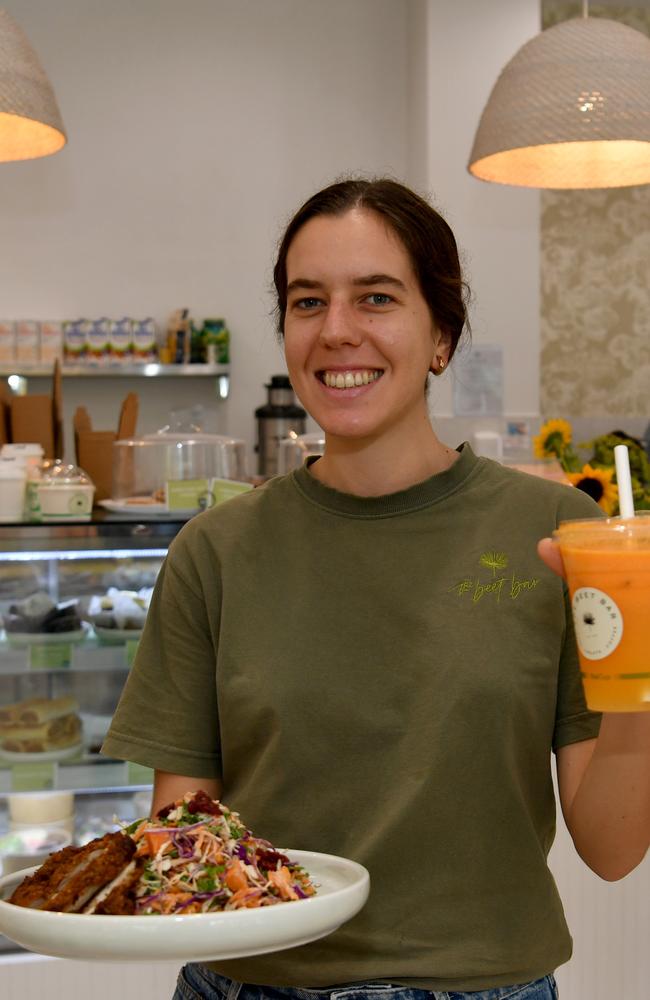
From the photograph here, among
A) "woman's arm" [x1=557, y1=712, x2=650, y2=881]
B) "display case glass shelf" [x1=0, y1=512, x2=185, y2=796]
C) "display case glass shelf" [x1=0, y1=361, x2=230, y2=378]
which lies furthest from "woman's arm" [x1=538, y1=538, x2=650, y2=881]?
"display case glass shelf" [x1=0, y1=361, x2=230, y2=378]

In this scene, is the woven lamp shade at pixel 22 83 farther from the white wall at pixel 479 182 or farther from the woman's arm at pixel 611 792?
the white wall at pixel 479 182

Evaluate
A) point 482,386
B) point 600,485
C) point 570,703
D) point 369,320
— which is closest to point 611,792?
point 570,703

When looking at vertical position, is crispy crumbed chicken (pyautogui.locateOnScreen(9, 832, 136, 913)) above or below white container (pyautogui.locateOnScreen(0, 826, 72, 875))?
above

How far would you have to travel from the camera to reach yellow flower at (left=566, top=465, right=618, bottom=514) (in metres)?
3.07

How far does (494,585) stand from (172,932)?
590 millimetres

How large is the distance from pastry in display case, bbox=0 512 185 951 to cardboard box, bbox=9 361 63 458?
0.62 metres

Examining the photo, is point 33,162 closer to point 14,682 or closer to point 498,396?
point 498,396

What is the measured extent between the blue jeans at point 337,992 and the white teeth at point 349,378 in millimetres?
691

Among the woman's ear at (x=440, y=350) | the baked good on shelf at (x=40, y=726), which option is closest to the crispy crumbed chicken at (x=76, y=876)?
the woman's ear at (x=440, y=350)

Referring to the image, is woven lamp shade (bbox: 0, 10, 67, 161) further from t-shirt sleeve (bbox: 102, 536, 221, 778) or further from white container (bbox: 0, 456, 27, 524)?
t-shirt sleeve (bbox: 102, 536, 221, 778)

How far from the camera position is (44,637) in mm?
3234

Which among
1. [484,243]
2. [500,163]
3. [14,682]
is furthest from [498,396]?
[14,682]

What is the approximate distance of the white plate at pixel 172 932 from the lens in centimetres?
105

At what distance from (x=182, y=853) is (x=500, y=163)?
2559mm
